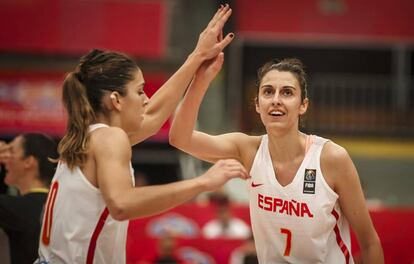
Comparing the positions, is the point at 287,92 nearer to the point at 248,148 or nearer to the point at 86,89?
the point at 248,148

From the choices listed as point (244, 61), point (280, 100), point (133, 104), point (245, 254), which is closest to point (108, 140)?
point (133, 104)

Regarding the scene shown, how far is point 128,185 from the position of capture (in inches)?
135

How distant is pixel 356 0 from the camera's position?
49.5ft

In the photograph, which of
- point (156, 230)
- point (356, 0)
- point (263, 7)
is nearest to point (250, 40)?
point (263, 7)

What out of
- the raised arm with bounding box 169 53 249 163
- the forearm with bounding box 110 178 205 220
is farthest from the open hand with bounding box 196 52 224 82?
the forearm with bounding box 110 178 205 220

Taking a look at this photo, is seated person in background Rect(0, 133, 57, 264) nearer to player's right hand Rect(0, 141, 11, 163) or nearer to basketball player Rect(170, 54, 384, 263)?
player's right hand Rect(0, 141, 11, 163)

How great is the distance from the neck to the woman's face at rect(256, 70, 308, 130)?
8 centimetres

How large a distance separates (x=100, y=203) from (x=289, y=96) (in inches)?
51.2

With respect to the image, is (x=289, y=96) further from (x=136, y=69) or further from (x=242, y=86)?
(x=242, y=86)

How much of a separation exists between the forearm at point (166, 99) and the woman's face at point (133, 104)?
53cm

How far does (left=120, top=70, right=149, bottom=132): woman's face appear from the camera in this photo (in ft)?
12.3

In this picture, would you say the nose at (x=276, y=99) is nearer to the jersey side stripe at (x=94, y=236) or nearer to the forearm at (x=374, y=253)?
the forearm at (x=374, y=253)

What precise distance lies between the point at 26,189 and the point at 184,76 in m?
1.33

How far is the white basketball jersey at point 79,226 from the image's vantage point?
141 inches
